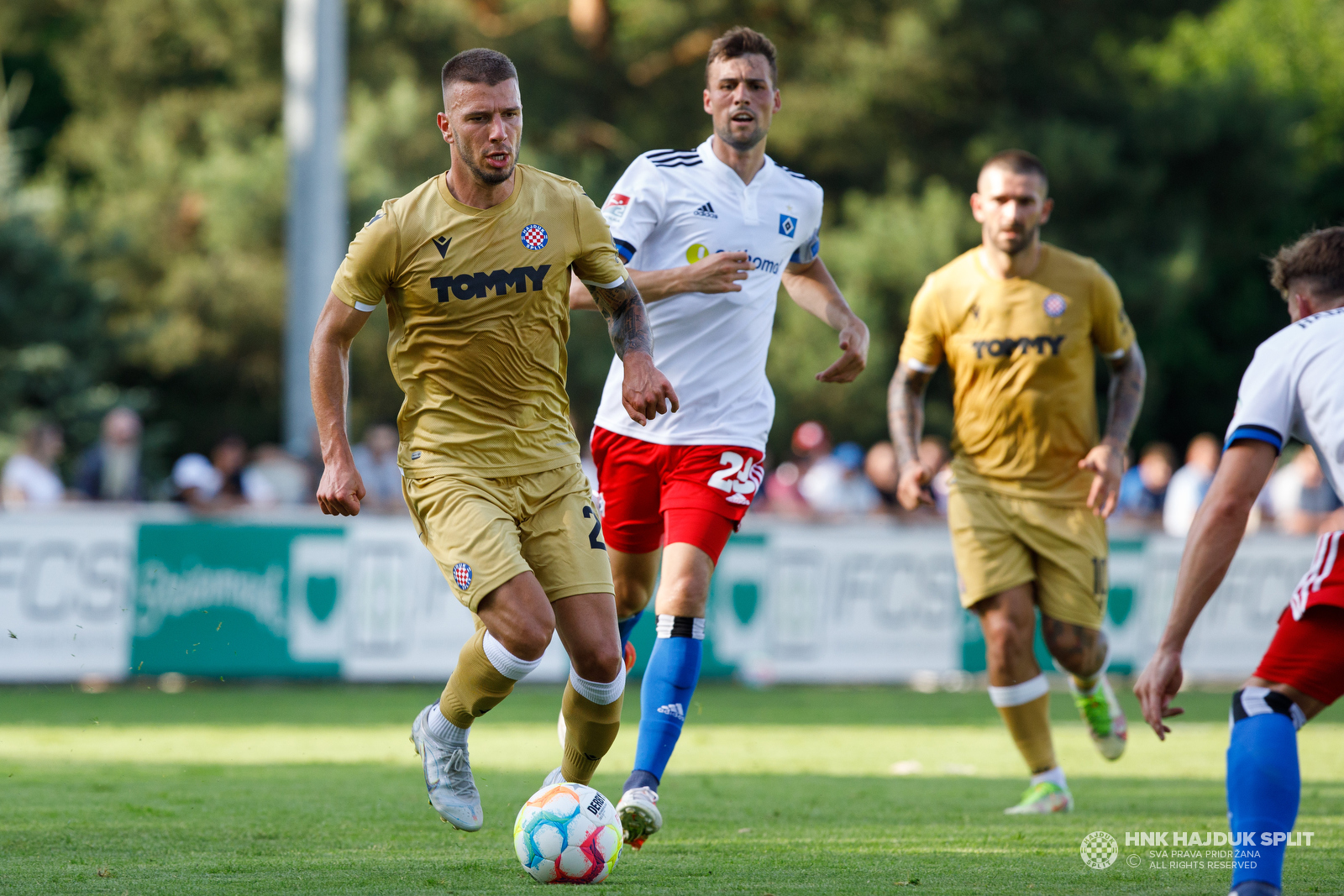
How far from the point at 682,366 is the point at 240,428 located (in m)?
24.7

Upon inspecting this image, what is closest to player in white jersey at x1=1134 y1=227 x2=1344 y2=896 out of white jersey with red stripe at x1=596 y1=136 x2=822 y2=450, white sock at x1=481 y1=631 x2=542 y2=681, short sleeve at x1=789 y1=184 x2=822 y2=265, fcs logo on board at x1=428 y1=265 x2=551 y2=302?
white sock at x1=481 y1=631 x2=542 y2=681

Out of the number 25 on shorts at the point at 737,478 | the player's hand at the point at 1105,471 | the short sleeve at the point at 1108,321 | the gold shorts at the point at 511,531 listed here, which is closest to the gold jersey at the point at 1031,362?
the short sleeve at the point at 1108,321

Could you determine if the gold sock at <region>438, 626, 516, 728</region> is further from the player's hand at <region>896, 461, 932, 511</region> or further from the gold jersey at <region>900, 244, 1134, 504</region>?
the gold jersey at <region>900, 244, 1134, 504</region>

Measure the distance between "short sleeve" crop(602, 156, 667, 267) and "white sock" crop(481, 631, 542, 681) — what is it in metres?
1.86

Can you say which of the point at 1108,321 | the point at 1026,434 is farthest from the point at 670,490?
the point at 1108,321

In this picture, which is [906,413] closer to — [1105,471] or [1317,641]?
[1105,471]

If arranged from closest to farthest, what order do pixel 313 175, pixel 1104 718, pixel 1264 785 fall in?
pixel 1264 785, pixel 1104 718, pixel 313 175

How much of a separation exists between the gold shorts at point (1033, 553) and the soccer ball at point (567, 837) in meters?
3.13

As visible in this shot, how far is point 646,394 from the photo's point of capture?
6.04 meters

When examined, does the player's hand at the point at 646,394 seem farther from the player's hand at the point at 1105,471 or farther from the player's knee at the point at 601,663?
the player's hand at the point at 1105,471

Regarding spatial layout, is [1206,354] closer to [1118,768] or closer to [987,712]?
[987,712]

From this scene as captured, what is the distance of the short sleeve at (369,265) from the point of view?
19.7 ft

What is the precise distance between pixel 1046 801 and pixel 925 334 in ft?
7.97

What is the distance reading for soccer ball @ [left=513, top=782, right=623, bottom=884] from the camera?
18.2 ft
